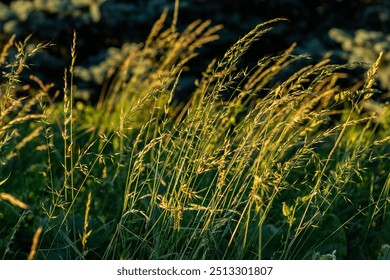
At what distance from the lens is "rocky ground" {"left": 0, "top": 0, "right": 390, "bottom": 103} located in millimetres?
5477

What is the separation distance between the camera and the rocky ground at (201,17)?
→ 548cm

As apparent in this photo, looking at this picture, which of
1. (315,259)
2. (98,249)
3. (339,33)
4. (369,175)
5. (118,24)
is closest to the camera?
(315,259)

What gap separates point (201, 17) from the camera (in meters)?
5.58

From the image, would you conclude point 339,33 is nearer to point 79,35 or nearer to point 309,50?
point 309,50

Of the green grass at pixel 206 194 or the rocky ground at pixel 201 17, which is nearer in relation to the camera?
the green grass at pixel 206 194

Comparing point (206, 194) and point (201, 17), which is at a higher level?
point (206, 194)

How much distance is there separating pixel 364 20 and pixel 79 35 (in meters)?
2.54

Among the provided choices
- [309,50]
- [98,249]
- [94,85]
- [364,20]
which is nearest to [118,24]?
[94,85]

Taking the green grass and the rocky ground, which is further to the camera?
the rocky ground

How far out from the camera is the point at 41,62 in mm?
5746

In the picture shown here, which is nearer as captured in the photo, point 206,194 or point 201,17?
point 206,194
